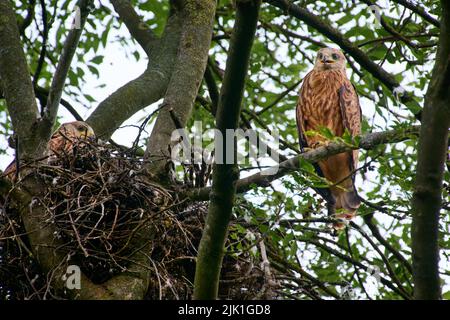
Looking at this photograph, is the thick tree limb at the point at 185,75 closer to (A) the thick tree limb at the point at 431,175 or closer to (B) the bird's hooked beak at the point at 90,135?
(B) the bird's hooked beak at the point at 90,135

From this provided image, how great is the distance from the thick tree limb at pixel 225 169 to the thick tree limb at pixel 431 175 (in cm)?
82

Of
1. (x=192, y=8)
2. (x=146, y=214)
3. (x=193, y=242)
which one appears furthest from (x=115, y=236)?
(x=192, y=8)

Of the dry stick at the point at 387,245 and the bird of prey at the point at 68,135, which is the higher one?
the bird of prey at the point at 68,135

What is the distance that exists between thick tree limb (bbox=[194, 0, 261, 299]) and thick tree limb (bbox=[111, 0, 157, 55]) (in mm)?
2856

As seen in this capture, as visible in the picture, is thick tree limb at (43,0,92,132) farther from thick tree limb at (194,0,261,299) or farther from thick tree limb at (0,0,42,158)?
thick tree limb at (194,0,261,299)

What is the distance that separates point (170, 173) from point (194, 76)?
858 millimetres

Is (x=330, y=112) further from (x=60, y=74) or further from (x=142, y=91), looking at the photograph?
(x=60, y=74)

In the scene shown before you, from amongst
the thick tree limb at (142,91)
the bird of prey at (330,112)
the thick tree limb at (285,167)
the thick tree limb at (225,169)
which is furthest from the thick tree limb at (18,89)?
the bird of prey at (330,112)

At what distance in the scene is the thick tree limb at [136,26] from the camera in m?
6.00

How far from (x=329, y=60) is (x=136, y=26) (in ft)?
7.19

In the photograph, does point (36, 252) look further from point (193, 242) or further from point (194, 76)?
point (194, 76)

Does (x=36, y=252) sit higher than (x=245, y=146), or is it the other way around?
(x=245, y=146)

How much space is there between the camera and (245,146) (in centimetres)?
652

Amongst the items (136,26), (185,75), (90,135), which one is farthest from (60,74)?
(136,26)
